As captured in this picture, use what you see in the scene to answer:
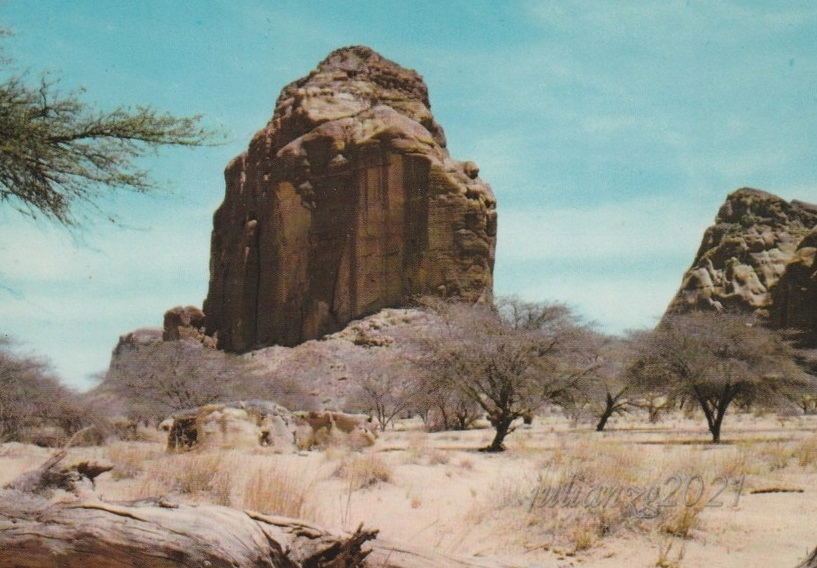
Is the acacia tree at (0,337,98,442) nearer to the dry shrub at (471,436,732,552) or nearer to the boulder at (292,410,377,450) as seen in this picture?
the boulder at (292,410,377,450)

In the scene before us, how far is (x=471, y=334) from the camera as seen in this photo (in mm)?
22000

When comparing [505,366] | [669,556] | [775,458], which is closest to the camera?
[669,556]

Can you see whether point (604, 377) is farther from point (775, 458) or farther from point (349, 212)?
point (349, 212)

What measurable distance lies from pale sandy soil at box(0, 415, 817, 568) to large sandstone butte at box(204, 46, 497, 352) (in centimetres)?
5226

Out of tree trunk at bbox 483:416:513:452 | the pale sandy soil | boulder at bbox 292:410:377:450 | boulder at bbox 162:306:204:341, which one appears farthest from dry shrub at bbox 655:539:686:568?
boulder at bbox 162:306:204:341

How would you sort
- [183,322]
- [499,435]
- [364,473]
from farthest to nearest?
[183,322] < [499,435] < [364,473]

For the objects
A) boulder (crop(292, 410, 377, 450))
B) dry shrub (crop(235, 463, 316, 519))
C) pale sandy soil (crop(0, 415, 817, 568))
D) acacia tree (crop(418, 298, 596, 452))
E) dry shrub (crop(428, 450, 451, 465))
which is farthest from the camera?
acacia tree (crop(418, 298, 596, 452))

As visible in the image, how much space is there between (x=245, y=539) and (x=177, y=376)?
26.7 m

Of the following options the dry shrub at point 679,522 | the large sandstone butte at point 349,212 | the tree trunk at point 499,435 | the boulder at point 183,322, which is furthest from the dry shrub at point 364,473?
the boulder at point 183,322

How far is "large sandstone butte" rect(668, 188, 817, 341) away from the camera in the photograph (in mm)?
82750

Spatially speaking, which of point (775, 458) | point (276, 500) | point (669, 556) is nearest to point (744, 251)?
point (775, 458)

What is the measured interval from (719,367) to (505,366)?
6.63 m

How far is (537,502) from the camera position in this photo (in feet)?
25.5

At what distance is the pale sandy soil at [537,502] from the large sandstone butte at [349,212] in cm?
5226
